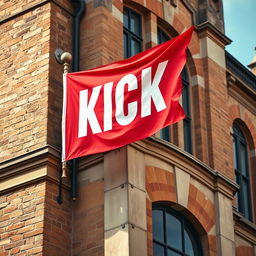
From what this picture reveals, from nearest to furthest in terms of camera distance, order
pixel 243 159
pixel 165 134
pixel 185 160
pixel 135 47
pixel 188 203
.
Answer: pixel 188 203, pixel 185 160, pixel 165 134, pixel 135 47, pixel 243 159

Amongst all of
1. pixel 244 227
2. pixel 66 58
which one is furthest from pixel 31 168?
pixel 244 227

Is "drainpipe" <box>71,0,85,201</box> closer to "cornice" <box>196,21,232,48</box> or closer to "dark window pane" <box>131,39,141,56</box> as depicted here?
"dark window pane" <box>131,39,141,56</box>

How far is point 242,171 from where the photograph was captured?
84.6ft

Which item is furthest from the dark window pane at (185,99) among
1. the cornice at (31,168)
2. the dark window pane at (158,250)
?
the cornice at (31,168)

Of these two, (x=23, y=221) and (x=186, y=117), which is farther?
(x=186, y=117)

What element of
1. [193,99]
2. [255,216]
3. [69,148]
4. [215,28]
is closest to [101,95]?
[69,148]

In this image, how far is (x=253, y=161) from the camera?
26.5 metres

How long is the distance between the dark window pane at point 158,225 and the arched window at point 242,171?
566 centimetres

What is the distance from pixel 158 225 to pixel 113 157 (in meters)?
1.92

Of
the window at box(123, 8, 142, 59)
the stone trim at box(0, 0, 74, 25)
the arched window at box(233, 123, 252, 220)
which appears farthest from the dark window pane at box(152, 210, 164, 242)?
the arched window at box(233, 123, 252, 220)

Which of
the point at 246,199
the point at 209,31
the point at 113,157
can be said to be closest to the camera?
the point at 113,157

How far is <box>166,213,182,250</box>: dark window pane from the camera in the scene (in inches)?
779

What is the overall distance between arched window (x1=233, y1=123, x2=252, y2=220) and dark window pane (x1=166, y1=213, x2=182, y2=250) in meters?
5.19

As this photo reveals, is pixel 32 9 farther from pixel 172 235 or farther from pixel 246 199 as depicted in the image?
pixel 246 199
